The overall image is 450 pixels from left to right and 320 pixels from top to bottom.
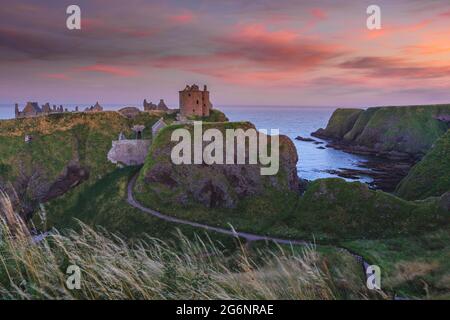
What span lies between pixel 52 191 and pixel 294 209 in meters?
48.1

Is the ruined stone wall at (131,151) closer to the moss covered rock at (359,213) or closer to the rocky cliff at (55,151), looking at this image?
the rocky cliff at (55,151)

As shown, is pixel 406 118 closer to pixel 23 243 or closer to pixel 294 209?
pixel 294 209

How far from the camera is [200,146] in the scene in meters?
→ 56.1

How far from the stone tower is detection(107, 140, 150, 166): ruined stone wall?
17.2 m

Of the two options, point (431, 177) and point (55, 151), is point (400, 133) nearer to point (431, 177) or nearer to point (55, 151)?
point (431, 177)

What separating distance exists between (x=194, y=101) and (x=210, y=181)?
3302 cm

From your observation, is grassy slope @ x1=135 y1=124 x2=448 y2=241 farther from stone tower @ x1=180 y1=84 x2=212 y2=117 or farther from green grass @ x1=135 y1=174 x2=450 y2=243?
stone tower @ x1=180 y1=84 x2=212 y2=117

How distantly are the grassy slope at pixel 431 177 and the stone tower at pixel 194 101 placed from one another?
49312 mm

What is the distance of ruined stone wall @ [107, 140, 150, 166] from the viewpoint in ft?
224

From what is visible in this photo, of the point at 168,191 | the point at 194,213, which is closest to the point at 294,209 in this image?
the point at 194,213

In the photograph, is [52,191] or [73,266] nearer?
[73,266]

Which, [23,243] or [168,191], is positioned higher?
[23,243]
